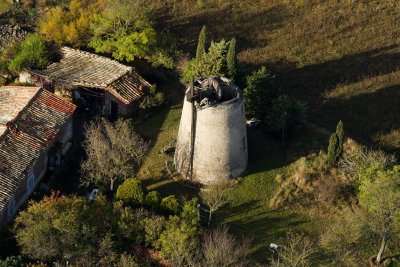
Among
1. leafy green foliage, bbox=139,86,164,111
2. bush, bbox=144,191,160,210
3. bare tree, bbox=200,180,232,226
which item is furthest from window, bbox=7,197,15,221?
leafy green foliage, bbox=139,86,164,111

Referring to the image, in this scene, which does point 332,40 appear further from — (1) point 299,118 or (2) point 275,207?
(2) point 275,207

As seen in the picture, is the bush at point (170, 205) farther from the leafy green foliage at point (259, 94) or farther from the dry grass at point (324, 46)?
the dry grass at point (324, 46)

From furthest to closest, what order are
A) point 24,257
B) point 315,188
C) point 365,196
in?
point 315,188
point 365,196
point 24,257

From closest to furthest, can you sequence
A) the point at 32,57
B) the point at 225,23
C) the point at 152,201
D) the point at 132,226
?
the point at 132,226, the point at 152,201, the point at 32,57, the point at 225,23

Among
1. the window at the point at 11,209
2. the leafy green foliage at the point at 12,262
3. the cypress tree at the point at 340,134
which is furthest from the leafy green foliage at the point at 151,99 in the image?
the leafy green foliage at the point at 12,262

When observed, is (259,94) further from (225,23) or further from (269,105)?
(225,23)

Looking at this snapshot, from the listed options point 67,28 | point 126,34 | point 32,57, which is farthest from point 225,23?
point 32,57

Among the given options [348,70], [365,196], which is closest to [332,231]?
[365,196]
